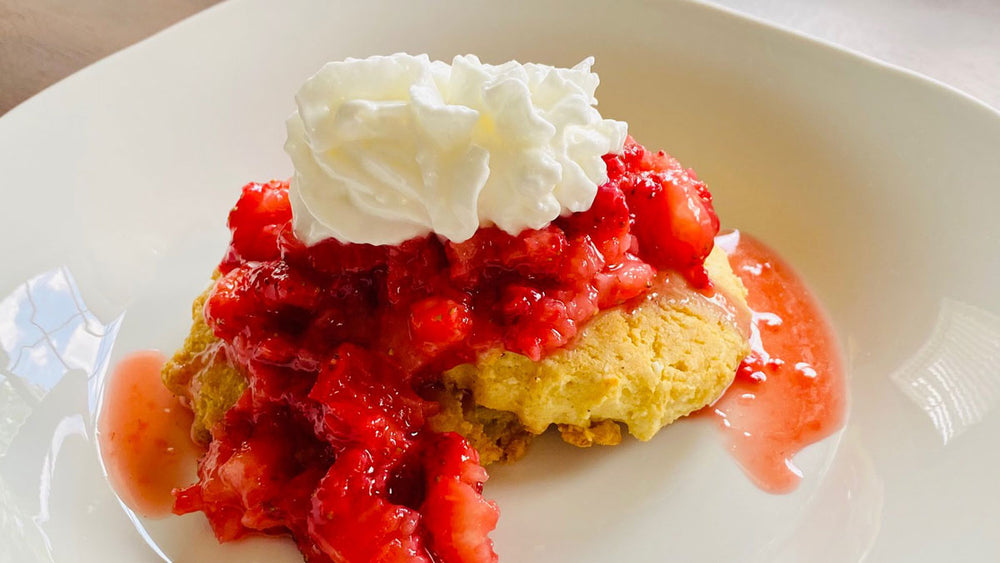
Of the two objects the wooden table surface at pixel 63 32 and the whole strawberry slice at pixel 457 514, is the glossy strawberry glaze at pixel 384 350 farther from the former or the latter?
the wooden table surface at pixel 63 32

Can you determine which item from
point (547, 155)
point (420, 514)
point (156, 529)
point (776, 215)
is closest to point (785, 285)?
point (776, 215)

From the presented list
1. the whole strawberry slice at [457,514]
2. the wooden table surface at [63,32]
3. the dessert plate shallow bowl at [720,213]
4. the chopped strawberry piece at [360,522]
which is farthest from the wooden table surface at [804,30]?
the whole strawberry slice at [457,514]

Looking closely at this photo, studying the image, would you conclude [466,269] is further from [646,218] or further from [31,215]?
[31,215]

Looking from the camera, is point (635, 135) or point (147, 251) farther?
point (635, 135)

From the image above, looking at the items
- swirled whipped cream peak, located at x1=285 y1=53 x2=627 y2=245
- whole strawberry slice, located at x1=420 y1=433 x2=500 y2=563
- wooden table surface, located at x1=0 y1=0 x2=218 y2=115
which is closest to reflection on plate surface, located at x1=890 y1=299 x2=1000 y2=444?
swirled whipped cream peak, located at x1=285 y1=53 x2=627 y2=245

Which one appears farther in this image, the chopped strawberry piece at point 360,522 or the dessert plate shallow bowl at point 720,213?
the dessert plate shallow bowl at point 720,213

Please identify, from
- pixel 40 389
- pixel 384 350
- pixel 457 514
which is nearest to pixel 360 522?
pixel 457 514

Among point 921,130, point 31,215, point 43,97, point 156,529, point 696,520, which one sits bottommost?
point 156,529
